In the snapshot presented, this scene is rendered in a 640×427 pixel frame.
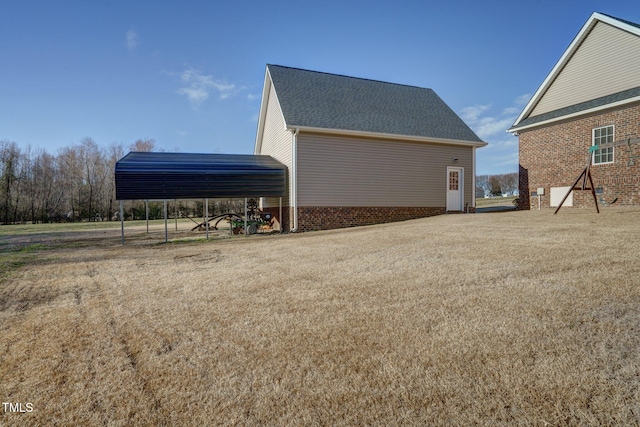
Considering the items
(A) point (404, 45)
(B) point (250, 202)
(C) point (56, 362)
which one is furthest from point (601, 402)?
(B) point (250, 202)

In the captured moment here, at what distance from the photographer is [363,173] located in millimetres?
14055

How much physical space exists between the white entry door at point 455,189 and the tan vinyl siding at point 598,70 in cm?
491

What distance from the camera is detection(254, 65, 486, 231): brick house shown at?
13352 millimetres

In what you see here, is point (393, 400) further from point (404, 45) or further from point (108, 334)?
point (404, 45)

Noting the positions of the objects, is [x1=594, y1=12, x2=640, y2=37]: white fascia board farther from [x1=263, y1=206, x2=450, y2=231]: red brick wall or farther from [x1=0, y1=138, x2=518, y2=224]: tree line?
[x1=0, y1=138, x2=518, y2=224]: tree line

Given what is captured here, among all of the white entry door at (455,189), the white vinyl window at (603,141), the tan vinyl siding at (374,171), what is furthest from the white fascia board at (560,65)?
the white entry door at (455,189)

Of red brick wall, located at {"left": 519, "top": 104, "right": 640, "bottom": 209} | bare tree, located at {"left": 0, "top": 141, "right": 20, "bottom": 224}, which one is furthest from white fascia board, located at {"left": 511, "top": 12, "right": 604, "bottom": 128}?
bare tree, located at {"left": 0, "top": 141, "right": 20, "bottom": 224}

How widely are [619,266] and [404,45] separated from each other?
11.9 metres

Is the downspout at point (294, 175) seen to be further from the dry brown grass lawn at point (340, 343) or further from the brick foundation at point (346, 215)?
the dry brown grass lawn at point (340, 343)

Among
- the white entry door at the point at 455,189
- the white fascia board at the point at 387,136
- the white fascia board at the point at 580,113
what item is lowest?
the white entry door at the point at 455,189

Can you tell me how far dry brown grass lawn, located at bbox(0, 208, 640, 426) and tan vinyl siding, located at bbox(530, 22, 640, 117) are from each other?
1032 centimetres

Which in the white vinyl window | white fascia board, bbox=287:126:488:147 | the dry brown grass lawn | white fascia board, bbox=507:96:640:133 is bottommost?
the dry brown grass lawn

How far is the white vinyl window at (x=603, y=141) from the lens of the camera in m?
12.4

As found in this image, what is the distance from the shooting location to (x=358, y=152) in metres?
14.0
